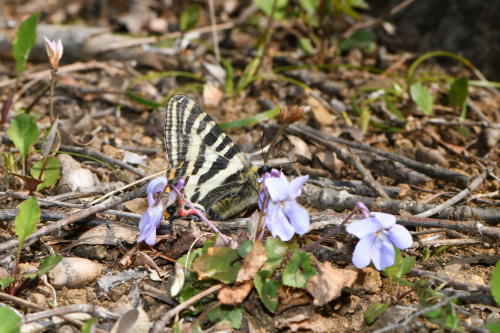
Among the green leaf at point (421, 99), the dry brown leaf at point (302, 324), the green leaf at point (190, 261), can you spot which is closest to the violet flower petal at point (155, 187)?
the green leaf at point (190, 261)

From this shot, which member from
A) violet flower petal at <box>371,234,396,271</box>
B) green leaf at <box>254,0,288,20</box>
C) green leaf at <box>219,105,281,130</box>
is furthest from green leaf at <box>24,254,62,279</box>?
green leaf at <box>254,0,288,20</box>

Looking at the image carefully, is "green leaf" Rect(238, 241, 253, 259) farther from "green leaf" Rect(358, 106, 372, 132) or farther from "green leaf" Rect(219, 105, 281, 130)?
"green leaf" Rect(358, 106, 372, 132)

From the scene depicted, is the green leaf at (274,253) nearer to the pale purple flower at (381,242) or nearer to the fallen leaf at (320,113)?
the pale purple flower at (381,242)

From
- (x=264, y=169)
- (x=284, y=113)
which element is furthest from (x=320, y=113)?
(x=264, y=169)

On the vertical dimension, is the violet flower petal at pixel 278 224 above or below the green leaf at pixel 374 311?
above

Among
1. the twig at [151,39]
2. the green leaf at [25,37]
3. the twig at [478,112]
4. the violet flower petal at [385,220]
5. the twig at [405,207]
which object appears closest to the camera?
the violet flower petal at [385,220]

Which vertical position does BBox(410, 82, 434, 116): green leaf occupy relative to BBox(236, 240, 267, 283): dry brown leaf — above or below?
above

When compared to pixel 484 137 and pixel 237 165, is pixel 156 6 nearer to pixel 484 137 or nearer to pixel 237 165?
pixel 237 165

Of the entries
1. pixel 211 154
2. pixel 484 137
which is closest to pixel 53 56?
pixel 211 154
